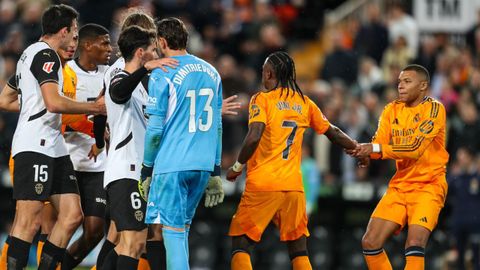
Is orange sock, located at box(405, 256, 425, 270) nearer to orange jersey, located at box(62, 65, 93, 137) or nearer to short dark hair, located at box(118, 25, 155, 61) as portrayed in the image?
short dark hair, located at box(118, 25, 155, 61)

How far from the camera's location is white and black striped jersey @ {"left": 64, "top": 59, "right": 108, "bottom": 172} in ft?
38.2

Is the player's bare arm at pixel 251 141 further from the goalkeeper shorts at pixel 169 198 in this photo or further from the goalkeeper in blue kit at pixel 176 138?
the goalkeeper shorts at pixel 169 198

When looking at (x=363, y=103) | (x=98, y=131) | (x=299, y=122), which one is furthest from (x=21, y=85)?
(x=363, y=103)

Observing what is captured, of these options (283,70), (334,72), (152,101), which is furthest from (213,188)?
(334,72)

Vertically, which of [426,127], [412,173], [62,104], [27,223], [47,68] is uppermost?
[47,68]

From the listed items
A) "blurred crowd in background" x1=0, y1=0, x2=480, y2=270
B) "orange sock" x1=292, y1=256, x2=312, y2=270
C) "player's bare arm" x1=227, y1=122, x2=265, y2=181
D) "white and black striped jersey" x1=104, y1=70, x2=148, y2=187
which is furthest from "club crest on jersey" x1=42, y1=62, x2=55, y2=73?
"blurred crowd in background" x1=0, y1=0, x2=480, y2=270

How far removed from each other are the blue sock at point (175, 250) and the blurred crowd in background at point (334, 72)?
27.8 feet

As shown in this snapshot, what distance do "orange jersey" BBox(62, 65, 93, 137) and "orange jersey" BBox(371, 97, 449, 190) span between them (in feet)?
10.1

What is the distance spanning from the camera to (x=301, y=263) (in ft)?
37.4

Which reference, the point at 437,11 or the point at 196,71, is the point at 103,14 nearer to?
the point at 437,11

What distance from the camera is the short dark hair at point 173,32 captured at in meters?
10.1

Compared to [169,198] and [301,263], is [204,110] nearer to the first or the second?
[169,198]

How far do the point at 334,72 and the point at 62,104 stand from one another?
37.0ft

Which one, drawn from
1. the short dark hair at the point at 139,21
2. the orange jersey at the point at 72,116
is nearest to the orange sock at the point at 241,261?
the orange jersey at the point at 72,116
